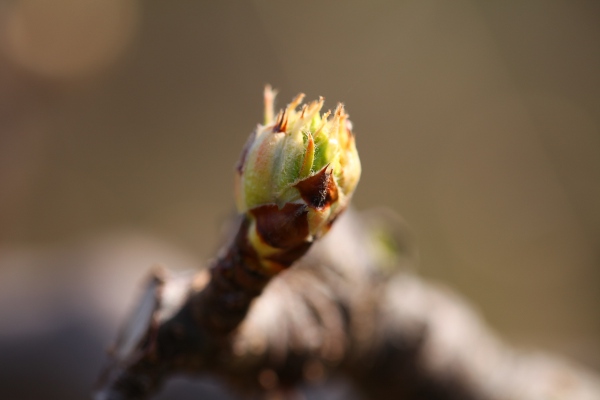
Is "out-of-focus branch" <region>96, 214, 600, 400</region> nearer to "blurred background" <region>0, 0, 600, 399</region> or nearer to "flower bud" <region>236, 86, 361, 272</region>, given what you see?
"flower bud" <region>236, 86, 361, 272</region>

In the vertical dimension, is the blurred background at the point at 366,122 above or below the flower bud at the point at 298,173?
above

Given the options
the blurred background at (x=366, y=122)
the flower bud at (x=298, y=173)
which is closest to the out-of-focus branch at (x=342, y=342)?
the flower bud at (x=298, y=173)

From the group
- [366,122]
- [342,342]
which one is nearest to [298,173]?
[342,342]

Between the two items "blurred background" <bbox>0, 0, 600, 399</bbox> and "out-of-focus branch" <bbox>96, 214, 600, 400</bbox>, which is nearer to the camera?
"out-of-focus branch" <bbox>96, 214, 600, 400</bbox>

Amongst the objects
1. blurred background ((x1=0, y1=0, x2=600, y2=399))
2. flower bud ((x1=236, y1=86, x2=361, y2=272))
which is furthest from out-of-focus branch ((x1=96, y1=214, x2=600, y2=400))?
blurred background ((x1=0, y1=0, x2=600, y2=399))

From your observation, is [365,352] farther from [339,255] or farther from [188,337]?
[188,337]

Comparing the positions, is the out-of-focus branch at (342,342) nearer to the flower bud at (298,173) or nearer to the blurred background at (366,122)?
the flower bud at (298,173)
